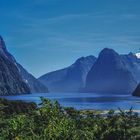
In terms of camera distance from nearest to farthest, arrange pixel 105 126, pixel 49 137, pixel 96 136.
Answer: pixel 49 137
pixel 96 136
pixel 105 126

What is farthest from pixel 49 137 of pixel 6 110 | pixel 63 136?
pixel 6 110

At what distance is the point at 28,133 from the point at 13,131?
3174 millimetres

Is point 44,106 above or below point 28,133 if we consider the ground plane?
above

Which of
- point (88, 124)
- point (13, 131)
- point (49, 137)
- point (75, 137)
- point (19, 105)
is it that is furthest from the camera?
point (19, 105)

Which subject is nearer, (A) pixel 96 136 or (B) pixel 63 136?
(B) pixel 63 136

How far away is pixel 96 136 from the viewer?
76375mm

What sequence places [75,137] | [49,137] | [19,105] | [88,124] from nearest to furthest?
[49,137], [75,137], [88,124], [19,105]

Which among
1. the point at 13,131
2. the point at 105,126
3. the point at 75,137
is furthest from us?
the point at 105,126

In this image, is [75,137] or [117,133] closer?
[75,137]

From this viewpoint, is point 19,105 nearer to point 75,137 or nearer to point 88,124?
point 88,124

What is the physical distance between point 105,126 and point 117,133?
21.0 ft

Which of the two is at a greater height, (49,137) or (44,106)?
(44,106)

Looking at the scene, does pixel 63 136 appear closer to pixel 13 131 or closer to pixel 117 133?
pixel 13 131

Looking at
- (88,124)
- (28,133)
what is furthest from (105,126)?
(28,133)
